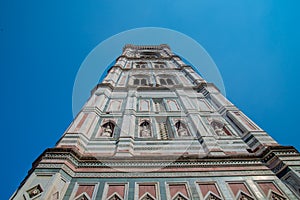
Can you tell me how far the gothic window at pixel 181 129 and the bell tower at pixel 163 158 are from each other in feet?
0.08

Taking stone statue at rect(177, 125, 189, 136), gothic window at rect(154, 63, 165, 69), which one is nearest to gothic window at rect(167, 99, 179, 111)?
stone statue at rect(177, 125, 189, 136)

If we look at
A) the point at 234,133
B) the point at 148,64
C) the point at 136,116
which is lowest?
the point at 234,133

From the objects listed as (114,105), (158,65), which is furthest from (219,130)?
(158,65)

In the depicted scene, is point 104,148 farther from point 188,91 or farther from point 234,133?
point 188,91

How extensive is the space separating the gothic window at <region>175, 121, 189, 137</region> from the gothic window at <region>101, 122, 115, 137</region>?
2011 mm

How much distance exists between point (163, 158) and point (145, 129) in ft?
7.15

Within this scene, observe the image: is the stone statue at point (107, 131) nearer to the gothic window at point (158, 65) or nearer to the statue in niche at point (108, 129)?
the statue in niche at point (108, 129)

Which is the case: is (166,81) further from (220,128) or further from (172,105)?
(220,128)

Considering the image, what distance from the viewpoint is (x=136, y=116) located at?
317 inches

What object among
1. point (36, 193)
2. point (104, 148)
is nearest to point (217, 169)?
point (104, 148)

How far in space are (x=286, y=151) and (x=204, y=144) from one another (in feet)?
5.92

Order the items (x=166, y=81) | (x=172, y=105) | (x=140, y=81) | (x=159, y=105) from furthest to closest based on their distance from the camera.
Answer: (x=140, y=81) → (x=166, y=81) → (x=159, y=105) → (x=172, y=105)

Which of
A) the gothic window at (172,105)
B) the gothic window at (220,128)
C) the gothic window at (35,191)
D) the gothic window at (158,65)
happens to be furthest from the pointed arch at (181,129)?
the gothic window at (158,65)

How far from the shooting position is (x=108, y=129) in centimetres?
709
